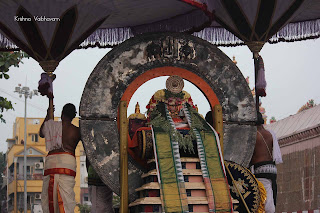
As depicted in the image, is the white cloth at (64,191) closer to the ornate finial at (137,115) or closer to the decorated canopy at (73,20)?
the ornate finial at (137,115)

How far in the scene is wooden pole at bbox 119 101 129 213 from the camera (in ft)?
29.1

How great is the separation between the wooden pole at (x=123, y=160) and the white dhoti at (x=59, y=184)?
0.84 m

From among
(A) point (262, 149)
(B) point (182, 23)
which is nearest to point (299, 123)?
(B) point (182, 23)

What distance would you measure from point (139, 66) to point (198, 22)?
173cm

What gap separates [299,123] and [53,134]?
34.0 ft

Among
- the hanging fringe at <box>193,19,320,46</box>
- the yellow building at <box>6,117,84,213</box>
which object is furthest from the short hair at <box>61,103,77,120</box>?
the yellow building at <box>6,117,84,213</box>

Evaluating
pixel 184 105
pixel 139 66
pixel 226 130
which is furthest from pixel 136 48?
Answer: pixel 226 130

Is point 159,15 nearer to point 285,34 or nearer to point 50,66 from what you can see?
point 50,66

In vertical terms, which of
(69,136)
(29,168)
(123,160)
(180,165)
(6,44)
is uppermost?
(29,168)

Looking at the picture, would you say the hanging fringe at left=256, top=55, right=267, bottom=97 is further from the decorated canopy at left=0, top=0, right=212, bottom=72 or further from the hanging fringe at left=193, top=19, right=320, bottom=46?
the hanging fringe at left=193, top=19, right=320, bottom=46

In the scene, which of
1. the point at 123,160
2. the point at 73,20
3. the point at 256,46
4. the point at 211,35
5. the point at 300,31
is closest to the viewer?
the point at 123,160

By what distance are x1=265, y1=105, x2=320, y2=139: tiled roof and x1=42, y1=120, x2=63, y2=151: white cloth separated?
8.44 m

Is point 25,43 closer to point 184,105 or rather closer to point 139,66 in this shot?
point 139,66

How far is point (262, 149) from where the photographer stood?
9984mm
